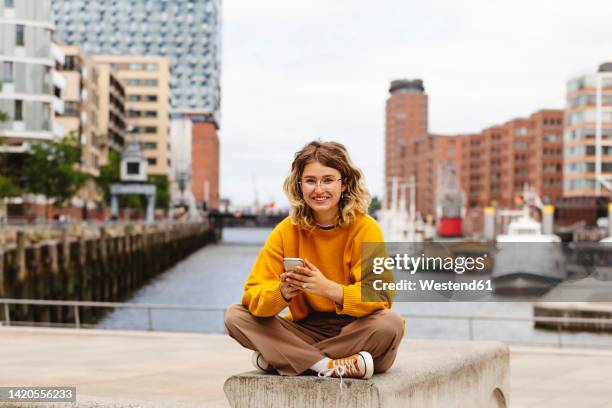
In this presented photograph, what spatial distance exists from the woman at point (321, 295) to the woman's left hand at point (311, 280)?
57 mm

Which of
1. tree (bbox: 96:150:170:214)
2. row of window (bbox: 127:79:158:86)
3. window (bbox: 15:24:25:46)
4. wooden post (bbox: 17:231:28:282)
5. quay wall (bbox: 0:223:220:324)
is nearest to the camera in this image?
quay wall (bbox: 0:223:220:324)

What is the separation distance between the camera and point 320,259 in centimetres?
533

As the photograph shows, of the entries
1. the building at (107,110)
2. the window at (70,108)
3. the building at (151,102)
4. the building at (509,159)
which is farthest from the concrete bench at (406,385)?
the building at (151,102)

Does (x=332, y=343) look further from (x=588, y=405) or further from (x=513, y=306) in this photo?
(x=513, y=306)

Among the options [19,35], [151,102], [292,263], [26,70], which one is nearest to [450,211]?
[151,102]

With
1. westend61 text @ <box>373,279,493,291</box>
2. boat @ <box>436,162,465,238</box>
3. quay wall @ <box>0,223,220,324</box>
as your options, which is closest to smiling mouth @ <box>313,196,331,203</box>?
westend61 text @ <box>373,279,493,291</box>

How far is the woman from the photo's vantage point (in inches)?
203

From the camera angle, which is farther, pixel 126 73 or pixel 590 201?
pixel 126 73

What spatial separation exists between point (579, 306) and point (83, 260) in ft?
102

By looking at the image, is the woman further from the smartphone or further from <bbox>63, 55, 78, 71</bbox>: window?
<bbox>63, 55, 78, 71</bbox>: window

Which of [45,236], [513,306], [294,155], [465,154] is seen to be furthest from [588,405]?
[465,154]

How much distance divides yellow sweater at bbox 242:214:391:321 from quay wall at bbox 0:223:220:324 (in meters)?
30.3

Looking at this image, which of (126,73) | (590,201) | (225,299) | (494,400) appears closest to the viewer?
(494,400)

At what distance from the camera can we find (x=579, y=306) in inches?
1372
